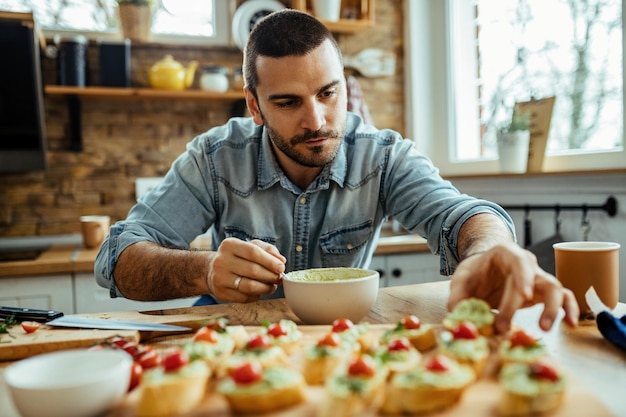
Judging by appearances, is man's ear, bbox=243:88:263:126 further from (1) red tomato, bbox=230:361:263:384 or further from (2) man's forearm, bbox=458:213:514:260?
(1) red tomato, bbox=230:361:263:384

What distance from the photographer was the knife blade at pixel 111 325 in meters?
0.96

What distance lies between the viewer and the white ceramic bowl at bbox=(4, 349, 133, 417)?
61 centimetres

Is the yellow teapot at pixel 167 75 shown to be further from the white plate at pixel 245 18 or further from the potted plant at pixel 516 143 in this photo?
the potted plant at pixel 516 143

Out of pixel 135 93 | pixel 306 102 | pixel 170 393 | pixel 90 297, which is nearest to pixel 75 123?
pixel 135 93

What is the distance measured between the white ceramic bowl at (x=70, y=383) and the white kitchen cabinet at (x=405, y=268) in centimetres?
169

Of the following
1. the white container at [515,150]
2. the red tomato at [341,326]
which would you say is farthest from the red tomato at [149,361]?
the white container at [515,150]

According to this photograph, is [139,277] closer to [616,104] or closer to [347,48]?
[616,104]

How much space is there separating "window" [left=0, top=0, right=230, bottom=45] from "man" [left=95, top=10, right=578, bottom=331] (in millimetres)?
1251

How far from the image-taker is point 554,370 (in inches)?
25.0

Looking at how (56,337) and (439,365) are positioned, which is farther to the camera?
(56,337)

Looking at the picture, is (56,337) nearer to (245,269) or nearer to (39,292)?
(245,269)

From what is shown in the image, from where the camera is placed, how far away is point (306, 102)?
1436 mm

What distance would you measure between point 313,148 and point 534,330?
745mm

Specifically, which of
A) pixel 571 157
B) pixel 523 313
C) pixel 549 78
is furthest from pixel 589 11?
pixel 523 313
